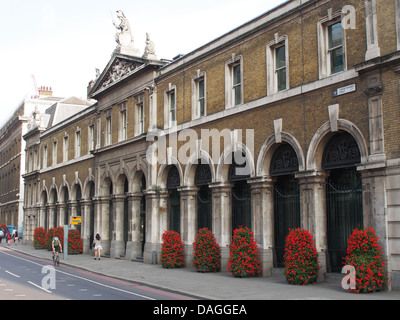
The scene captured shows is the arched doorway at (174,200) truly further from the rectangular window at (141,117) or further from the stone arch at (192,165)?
the rectangular window at (141,117)

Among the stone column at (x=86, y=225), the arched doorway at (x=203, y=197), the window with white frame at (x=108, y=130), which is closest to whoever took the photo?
the arched doorway at (x=203, y=197)

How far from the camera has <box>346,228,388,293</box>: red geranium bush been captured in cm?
1439

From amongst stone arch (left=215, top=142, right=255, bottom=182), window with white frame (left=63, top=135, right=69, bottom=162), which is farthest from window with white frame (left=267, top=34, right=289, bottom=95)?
window with white frame (left=63, top=135, right=69, bottom=162)

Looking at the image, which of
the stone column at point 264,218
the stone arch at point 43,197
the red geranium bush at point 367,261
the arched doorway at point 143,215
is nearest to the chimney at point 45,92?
the stone arch at point 43,197

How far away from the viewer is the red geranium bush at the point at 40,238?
42078 mm

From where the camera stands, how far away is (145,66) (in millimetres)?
28188

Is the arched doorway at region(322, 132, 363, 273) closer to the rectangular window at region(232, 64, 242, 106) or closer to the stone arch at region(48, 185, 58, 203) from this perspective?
the rectangular window at region(232, 64, 242, 106)

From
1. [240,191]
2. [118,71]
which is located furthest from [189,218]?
[118,71]

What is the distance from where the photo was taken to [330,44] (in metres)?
17.6

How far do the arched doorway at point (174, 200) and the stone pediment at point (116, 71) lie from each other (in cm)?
666

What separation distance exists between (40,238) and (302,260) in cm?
3081

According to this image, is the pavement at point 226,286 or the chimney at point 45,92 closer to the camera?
the pavement at point 226,286

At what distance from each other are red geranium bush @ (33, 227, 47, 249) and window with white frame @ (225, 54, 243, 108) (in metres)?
25.5
